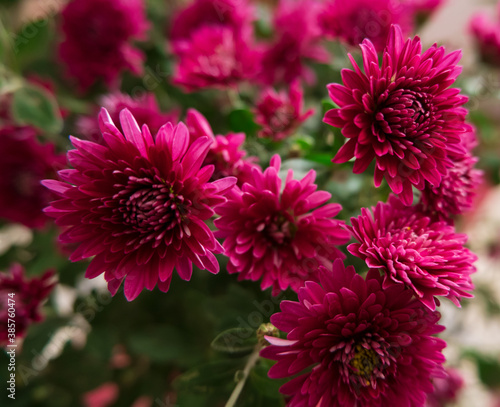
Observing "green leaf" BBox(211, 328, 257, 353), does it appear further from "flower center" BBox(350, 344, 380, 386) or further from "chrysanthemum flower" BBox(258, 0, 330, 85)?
"chrysanthemum flower" BBox(258, 0, 330, 85)

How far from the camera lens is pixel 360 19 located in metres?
0.50

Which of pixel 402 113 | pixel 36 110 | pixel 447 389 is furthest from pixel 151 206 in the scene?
pixel 447 389

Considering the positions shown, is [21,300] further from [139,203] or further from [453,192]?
[453,192]

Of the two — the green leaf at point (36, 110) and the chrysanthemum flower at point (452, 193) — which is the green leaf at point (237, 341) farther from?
the green leaf at point (36, 110)

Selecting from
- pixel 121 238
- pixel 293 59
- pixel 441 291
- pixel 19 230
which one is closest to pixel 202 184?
pixel 121 238

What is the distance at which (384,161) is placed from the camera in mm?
328

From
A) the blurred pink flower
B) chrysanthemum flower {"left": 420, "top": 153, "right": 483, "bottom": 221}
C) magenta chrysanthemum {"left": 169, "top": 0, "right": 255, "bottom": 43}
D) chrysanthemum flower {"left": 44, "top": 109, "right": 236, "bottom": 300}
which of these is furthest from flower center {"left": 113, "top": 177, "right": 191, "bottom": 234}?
the blurred pink flower

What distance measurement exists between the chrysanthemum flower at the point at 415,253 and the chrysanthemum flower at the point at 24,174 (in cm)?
40

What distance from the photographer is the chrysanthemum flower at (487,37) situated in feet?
2.10

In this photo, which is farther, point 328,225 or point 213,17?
point 213,17

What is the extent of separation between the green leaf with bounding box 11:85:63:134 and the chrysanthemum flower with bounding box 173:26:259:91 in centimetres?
20

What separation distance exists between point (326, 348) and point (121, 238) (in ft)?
0.64

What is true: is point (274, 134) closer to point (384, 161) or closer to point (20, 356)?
point (384, 161)

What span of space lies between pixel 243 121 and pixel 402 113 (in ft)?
0.66
